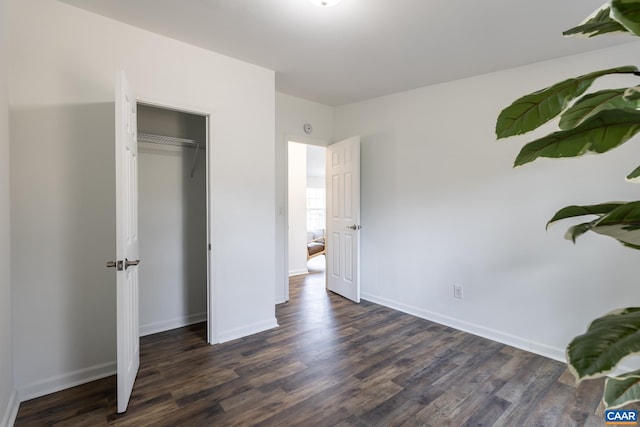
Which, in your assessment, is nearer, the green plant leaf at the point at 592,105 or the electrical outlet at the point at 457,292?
the green plant leaf at the point at 592,105

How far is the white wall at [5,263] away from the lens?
1741mm

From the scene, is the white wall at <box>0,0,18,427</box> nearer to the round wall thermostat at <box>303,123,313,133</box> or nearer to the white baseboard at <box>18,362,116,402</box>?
the white baseboard at <box>18,362,116,402</box>

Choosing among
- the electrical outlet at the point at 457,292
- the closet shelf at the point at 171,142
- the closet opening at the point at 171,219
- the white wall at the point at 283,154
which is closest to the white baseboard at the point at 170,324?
the closet opening at the point at 171,219

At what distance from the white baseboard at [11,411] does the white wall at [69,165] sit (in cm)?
9

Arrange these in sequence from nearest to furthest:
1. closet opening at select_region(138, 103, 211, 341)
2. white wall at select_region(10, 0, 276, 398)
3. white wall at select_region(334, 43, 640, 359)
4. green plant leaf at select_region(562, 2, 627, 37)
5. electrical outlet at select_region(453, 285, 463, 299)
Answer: green plant leaf at select_region(562, 2, 627, 37) < white wall at select_region(10, 0, 276, 398) < white wall at select_region(334, 43, 640, 359) < closet opening at select_region(138, 103, 211, 341) < electrical outlet at select_region(453, 285, 463, 299)

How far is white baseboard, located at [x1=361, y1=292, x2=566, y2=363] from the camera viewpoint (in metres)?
2.69

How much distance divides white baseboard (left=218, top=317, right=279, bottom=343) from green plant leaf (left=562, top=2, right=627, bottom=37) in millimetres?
3025

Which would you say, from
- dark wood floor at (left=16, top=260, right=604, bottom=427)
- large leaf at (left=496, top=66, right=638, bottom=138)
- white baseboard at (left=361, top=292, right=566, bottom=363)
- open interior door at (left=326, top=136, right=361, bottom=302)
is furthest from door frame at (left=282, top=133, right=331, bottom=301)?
large leaf at (left=496, top=66, right=638, bottom=138)

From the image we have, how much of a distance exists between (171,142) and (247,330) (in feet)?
6.37

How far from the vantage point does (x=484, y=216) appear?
3055 millimetres

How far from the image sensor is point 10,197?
6.46ft

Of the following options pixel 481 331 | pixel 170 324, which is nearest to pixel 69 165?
pixel 170 324

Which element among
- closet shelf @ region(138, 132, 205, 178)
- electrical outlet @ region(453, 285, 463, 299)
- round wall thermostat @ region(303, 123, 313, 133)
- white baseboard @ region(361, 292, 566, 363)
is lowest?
white baseboard @ region(361, 292, 566, 363)

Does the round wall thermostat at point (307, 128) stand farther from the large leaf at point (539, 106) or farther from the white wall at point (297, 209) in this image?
the large leaf at point (539, 106)
